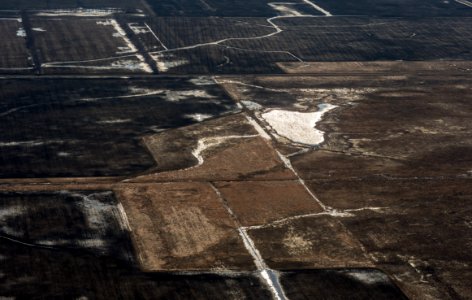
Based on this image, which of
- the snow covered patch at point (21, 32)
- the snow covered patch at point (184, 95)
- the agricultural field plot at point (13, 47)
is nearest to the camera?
the snow covered patch at point (184, 95)

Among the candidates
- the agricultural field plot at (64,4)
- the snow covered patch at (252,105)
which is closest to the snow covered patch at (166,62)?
the snow covered patch at (252,105)

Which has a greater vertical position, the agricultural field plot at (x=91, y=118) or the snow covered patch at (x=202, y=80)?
the agricultural field plot at (x=91, y=118)

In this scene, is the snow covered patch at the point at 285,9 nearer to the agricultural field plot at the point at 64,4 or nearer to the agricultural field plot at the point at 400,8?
the agricultural field plot at the point at 400,8

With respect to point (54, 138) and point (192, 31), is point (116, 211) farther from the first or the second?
point (192, 31)

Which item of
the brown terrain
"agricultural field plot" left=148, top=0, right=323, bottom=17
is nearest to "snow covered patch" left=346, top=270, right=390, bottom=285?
the brown terrain

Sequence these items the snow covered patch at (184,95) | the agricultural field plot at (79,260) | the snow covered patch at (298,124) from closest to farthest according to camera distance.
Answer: the agricultural field plot at (79,260), the snow covered patch at (298,124), the snow covered patch at (184,95)

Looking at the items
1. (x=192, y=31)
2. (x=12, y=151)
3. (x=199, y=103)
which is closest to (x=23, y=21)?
(x=192, y=31)

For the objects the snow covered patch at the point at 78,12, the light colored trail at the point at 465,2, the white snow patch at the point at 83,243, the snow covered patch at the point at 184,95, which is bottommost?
the light colored trail at the point at 465,2
